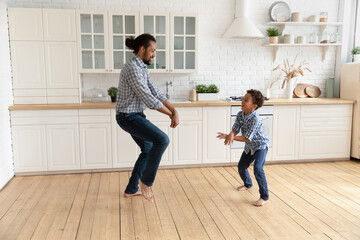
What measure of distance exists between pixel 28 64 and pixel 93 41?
2.68ft

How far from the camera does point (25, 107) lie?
393cm

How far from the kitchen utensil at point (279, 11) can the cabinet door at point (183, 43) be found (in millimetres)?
1256

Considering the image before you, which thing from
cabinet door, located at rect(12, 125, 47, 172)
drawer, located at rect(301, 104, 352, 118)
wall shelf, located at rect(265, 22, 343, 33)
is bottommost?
cabinet door, located at rect(12, 125, 47, 172)

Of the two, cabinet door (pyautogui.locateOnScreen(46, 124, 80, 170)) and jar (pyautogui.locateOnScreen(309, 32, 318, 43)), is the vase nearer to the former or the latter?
jar (pyautogui.locateOnScreen(309, 32, 318, 43))

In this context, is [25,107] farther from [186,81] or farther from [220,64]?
[220,64]

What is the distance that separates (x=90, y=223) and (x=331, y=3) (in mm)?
4622

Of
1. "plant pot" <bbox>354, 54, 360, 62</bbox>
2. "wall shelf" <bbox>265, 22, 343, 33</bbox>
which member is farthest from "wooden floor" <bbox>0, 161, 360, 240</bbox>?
"wall shelf" <bbox>265, 22, 343, 33</bbox>

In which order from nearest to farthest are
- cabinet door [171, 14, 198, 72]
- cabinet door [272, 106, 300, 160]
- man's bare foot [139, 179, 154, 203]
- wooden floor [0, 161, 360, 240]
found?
wooden floor [0, 161, 360, 240]
man's bare foot [139, 179, 154, 203]
cabinet door [171, 14, 198, 72]
cabinet door [272, 106, 300, 160]

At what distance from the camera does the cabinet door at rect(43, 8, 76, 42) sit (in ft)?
13.3

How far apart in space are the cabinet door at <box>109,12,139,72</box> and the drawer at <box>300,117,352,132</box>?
2.52m

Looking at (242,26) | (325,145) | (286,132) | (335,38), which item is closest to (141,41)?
(242,26)

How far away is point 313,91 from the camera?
5145 millimetres

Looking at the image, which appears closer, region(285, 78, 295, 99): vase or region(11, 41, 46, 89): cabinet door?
region(11, 41, 46, 89): cabinet door

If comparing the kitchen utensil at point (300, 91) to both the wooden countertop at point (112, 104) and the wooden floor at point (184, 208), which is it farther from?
the wooden floor at point (184, 208)
